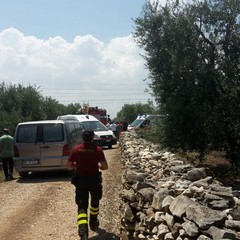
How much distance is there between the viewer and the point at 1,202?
33.5ft

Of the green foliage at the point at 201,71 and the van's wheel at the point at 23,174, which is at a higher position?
the green foliage at the point at 201,71

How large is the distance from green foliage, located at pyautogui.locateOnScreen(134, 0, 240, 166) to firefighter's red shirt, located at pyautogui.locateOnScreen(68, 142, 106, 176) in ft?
20.5

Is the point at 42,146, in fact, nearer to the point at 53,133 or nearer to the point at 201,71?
the point at 53,133

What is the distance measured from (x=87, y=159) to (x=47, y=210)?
2.78 metres

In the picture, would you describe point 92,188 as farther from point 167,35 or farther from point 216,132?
point 167,35

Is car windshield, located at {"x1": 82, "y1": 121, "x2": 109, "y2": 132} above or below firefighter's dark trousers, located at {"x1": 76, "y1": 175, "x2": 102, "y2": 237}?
above

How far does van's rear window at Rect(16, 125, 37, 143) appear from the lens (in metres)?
13.9

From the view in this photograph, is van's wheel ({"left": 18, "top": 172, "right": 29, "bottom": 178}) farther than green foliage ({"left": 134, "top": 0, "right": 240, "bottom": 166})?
Yes

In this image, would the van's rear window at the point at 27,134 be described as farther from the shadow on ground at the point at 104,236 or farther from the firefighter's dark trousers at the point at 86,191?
the firefighter's dark trousers at the point at 86,191

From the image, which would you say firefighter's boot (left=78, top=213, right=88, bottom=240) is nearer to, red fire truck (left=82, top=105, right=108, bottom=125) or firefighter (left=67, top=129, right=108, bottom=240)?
firefighter (left=67, top=129, right=108, bottom=240)

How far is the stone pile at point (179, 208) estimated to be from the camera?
13.1ft

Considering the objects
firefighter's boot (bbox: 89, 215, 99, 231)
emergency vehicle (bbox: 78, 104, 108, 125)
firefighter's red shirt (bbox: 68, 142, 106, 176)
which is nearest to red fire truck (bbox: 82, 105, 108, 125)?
emergency vehicle (bbox: 78, 104, 108, 125)

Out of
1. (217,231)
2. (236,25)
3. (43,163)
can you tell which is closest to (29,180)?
(43,163)

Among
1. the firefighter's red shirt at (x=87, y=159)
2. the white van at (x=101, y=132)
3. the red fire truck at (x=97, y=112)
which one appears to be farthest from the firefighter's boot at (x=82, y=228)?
the red fire truck at (x=97, y=112)
